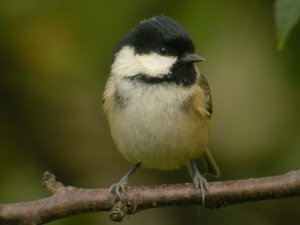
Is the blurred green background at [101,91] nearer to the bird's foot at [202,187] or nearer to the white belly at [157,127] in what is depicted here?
the white belly at [157,127]

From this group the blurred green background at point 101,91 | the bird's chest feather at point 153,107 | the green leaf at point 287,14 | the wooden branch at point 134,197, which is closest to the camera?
the green leaf at point 287,14

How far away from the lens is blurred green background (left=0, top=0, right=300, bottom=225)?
11.2 ft

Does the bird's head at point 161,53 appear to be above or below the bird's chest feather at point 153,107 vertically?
above

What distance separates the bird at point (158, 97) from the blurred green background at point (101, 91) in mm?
215

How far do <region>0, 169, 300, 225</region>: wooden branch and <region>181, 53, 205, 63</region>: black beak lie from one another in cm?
73

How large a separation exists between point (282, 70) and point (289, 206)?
1.18m

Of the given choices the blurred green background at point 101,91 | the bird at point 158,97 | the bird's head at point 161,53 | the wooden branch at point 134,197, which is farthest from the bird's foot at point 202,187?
the blurred green background at point 101,91

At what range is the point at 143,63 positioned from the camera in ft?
10.6

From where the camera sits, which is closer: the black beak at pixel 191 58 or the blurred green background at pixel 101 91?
the black beak at pixel 191 58

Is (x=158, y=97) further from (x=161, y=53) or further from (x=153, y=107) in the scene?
(x=161, y=53)

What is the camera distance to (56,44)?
3.89 metres

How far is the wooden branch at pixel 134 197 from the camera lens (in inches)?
99.7

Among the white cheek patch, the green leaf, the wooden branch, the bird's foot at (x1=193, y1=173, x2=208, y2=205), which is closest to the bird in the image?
the white cheek patch

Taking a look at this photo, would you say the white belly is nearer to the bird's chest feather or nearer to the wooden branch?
the bird's chest feather
